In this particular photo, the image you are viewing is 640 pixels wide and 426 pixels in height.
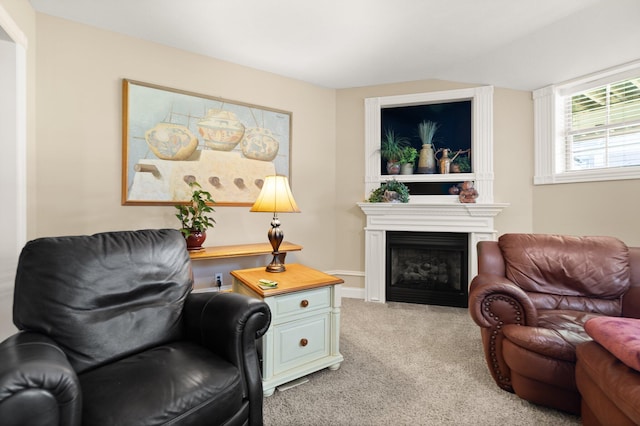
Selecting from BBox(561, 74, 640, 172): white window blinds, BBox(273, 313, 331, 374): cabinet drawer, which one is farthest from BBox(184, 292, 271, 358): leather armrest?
BBox(561, 74, 640, 172): white window blinds

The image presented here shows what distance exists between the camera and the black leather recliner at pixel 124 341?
85 cm

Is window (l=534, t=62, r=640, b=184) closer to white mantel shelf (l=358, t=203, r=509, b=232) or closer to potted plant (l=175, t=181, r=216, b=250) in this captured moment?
white mantel shelf (l=358, t=203, r=509, b=232)

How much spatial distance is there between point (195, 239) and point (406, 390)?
6.35 ft

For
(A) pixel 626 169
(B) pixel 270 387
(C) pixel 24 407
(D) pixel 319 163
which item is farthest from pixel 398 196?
(C) pixel 24 407

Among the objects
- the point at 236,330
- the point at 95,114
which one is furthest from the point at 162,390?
the point at 95,114

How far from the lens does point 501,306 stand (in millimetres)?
1686

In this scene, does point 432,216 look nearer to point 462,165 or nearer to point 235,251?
point 462,165

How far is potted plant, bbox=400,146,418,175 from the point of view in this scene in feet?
11.2

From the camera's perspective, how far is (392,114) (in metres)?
3.57

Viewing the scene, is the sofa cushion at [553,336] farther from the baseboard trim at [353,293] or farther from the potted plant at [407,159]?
the potted plant at [407,159]

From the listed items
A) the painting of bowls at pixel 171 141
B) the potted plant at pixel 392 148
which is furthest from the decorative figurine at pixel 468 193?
the painting of bowls at pixel 171 141

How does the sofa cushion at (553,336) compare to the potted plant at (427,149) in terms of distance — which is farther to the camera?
the potted plant at (427,149)

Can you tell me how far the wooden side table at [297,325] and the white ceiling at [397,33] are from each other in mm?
2049

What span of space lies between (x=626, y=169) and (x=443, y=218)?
158 centimetres
